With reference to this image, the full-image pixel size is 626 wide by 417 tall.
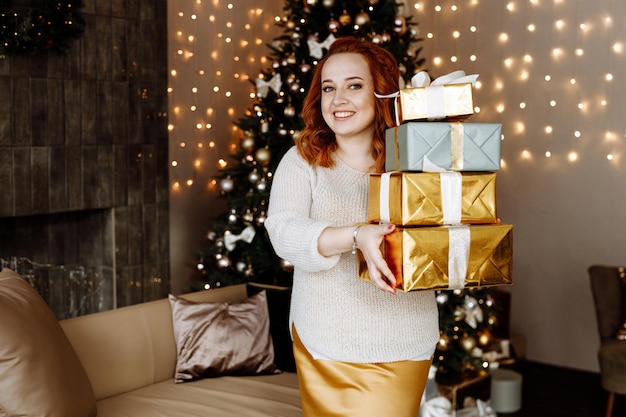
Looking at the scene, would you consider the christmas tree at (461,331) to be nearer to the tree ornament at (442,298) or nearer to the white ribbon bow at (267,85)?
the tree ornament at (442,298)

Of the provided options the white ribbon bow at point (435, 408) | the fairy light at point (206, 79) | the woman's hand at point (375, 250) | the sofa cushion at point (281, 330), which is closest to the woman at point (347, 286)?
the woman's hand at point (375, 250)

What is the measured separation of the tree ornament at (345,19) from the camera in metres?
3.65

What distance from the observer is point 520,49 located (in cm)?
494

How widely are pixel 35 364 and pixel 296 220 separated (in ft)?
3.08

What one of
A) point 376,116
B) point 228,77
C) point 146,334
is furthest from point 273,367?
point 228,77

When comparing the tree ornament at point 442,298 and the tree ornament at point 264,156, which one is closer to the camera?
the tree ornament at point 442,298

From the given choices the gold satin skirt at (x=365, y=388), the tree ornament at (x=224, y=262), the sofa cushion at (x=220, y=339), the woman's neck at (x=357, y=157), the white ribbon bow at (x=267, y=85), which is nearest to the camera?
the gold satin skirt at (x=365, y=388)

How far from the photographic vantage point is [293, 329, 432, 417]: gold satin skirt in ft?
5.29

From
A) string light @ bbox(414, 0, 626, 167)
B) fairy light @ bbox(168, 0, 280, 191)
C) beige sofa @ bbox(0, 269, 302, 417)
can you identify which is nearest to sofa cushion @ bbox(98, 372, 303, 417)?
beige sofa @ bbox(0, 269, 302, 417)

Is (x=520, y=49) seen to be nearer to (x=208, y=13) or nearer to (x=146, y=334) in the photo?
(x=208, y=13)

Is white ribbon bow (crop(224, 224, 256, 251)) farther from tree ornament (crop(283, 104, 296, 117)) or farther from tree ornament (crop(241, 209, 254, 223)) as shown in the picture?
tree ornament (crop(283, 104, 296, 117))

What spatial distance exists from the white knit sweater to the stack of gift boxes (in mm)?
188

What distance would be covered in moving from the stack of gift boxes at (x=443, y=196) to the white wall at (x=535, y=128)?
10.7ft

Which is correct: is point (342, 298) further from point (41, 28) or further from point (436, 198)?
point (41, 28)
